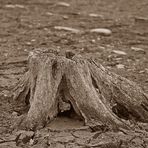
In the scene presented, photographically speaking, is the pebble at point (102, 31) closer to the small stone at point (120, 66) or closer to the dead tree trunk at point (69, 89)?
the small stone at point (120, 66)

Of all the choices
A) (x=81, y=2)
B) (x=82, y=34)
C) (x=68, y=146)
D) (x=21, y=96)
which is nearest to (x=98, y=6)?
(x=81, y=2)

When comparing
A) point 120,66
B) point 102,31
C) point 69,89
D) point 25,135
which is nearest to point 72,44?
point 102,31

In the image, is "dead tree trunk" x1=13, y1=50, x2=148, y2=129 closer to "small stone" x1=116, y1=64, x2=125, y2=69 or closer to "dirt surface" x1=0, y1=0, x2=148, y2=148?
"dirt surface" x1=0, y1=0, x2=148, y2=148

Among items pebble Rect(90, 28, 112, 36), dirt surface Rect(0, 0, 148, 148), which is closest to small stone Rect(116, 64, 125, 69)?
dirt surface Rect(0, 0, 148, 148)

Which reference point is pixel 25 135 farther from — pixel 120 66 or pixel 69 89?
pixel 120 66

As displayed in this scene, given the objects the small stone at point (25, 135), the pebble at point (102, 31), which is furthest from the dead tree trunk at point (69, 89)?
the pebble at point (102, 31)
